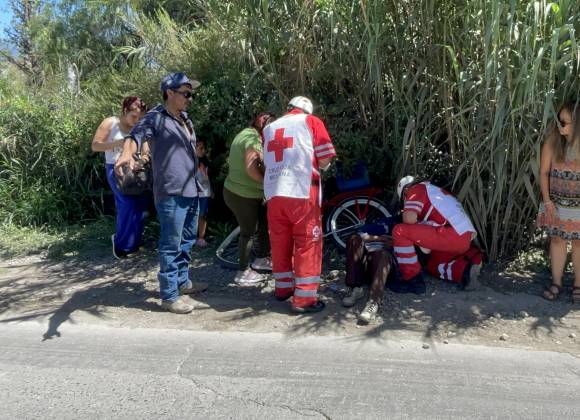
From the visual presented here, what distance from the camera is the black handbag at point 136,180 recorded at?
5.30 m

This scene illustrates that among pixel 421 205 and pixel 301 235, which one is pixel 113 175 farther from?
pixel 421 205

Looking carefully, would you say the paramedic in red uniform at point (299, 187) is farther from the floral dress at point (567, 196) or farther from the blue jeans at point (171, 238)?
the floral dress at point (567, 196)

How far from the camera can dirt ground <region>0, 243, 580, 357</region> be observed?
13.5 ft

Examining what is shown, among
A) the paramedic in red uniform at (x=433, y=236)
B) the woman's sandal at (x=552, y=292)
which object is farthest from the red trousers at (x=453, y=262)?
the woman's sandal at (x=552, y=292)

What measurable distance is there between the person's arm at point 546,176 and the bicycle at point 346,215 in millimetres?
1557

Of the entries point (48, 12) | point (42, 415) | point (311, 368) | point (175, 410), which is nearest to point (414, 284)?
point (311, 368)

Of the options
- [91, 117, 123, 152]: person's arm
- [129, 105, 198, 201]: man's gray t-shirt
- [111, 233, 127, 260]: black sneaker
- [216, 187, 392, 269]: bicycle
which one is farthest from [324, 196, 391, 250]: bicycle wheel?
[91, 117, 123, 152]: person's arm

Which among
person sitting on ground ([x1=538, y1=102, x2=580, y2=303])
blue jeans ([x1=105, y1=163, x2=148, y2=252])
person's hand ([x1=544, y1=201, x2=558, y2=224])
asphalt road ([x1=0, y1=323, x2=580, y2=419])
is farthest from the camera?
blue jeans ([x1=105, y1=163, x2=148, y2=252])

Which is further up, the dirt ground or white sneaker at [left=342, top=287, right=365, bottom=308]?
white sneaker at [left=342, top=287, right=365, bottom=308]

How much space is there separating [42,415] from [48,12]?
12.2 m

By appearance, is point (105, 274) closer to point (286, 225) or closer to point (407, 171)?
point (286, 225)

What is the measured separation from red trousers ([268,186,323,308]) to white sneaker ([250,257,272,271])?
830 millimetres

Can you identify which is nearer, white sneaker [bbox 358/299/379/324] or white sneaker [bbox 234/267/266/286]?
white sneaker [bbox 358/299/379/324]

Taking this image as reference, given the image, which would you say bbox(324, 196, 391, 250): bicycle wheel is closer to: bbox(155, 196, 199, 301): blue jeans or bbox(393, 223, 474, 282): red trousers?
bbox(393, 223, 474, 282): red trousers
